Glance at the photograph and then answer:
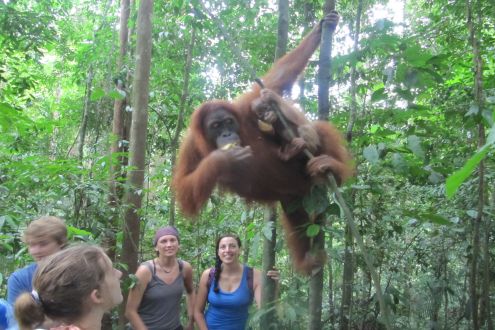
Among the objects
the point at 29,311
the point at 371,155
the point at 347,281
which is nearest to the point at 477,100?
the point at 371,155

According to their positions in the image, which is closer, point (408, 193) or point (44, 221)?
point (44, 221)

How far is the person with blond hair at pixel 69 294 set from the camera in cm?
113

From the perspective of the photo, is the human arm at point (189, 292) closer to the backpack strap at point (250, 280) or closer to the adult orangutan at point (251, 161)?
the backpack strap at point (250, 280)

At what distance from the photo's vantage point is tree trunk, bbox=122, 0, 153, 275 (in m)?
3.18

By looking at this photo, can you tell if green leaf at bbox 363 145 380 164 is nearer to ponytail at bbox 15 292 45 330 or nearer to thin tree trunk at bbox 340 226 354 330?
ponytail at bbox 15 292 45 330

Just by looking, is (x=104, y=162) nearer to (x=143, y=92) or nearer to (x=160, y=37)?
(x=143, y=92)

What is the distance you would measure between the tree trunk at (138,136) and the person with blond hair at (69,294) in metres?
1.88

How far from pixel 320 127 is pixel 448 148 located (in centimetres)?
181

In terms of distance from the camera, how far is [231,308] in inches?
117

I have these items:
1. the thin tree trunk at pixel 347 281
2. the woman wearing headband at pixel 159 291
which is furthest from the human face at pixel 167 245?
the thin tree trunk at pixel 347 281

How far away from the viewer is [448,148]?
371cm

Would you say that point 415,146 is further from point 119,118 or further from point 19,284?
point 119,118

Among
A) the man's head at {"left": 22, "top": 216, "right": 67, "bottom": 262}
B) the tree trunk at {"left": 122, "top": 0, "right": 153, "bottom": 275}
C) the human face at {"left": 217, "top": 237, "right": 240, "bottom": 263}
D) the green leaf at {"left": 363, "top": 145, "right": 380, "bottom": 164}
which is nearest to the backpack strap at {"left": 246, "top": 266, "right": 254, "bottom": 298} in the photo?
the human face at {"left": 217, "top": 237, "right": 240, "bottom": 263}

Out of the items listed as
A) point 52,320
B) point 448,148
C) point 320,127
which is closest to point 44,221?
point 52,320
